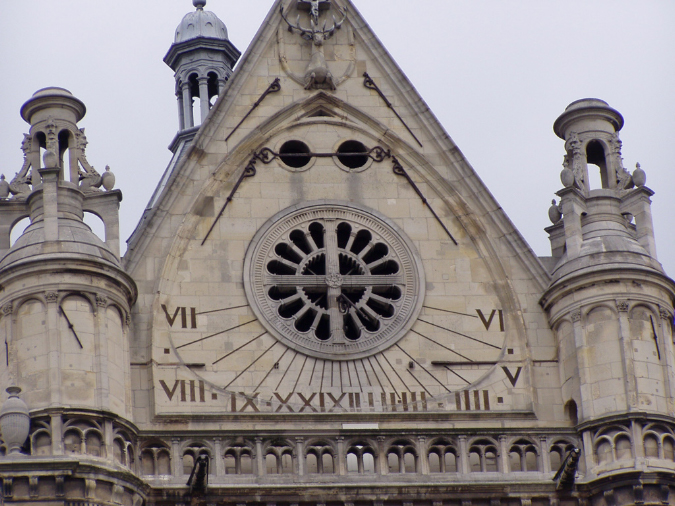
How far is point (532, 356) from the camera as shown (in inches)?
1375

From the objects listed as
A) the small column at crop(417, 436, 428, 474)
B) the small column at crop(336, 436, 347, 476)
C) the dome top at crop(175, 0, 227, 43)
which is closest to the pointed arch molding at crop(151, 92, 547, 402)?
the small column at crop(417, 436, 428, 474)

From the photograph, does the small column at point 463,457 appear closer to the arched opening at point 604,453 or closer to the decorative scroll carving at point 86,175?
the arched opening at point 604,453

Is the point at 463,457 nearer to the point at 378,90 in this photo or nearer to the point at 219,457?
the point at 219,457

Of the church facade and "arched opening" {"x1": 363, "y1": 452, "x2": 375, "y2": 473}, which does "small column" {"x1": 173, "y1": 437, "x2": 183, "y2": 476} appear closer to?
the church facade

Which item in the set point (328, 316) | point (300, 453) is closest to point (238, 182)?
point (328, 316)

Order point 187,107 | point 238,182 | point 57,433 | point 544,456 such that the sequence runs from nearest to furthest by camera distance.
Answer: point 57,433
point 544,456
point 238,182
point 187,107

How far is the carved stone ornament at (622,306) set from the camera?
34.4 m

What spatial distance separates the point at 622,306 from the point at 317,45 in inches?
264

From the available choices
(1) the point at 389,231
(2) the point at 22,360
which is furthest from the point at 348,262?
(2) the point at 22,360

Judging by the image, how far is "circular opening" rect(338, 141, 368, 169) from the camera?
36.5 metres

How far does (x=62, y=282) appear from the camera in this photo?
33.2 meters

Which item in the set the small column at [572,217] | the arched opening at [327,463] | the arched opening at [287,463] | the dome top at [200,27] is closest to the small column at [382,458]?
the arched opening at [327,463]

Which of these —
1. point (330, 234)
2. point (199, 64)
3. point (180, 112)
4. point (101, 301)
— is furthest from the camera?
point (180, 112)

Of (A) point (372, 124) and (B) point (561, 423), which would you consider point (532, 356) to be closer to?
(B) point (561, 423)
